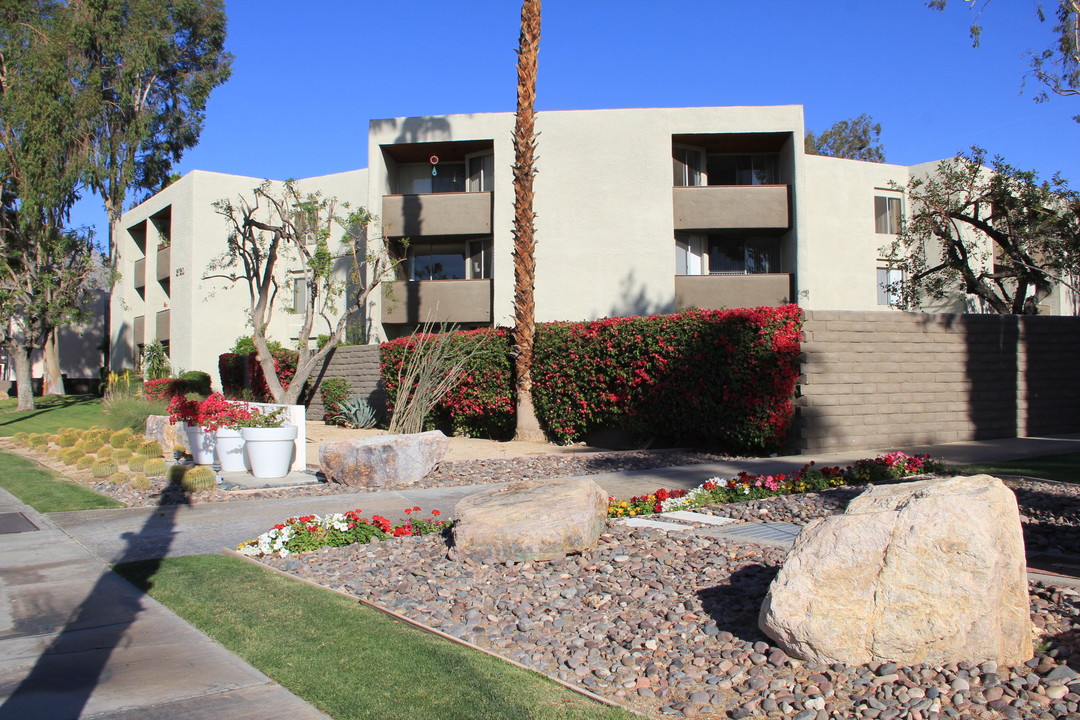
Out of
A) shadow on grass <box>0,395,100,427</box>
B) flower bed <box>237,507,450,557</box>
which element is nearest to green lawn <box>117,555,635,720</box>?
flower bed <box>237,507,450,557</box>

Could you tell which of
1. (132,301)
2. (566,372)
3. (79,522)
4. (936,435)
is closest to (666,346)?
(566,372)

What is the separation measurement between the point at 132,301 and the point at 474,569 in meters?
37.7

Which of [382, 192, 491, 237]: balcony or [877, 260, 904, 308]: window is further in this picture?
[877, 260, 904, 308]: window

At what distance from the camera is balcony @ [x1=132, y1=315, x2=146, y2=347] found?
37062 mm

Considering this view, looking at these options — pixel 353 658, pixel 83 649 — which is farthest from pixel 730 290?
pixel 83 649

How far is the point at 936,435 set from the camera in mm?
14180

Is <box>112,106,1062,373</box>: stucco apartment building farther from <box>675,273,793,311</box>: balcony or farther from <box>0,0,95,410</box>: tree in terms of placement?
<box>0,0,95,410</box>: tree

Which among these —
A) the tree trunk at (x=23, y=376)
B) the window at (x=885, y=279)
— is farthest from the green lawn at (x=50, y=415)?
the window at (x=885, y=279)

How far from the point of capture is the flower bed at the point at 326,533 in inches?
288

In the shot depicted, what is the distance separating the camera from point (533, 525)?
6391mm

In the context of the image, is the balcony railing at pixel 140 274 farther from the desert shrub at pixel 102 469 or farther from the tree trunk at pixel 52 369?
the desert shrub at pixel 102 469

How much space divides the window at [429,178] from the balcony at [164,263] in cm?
1198

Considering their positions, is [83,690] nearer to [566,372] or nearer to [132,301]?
[566,372]

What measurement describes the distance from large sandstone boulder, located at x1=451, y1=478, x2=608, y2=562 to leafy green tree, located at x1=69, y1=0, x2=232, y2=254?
33999 millimetres
